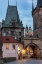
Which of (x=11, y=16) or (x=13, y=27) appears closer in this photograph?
(x=13, y=27)

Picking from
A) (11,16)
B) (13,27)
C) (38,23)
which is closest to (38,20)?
(38,23)

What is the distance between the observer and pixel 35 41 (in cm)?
6212

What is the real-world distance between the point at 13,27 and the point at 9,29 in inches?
60.0

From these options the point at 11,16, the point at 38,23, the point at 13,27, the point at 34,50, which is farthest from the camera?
the point at 11,16

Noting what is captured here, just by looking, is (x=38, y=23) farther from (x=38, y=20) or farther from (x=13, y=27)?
(x=13, y=27)

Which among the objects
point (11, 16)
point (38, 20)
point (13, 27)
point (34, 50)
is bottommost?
point (34, 50)

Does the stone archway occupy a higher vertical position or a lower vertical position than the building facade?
lower

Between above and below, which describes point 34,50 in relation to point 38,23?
below

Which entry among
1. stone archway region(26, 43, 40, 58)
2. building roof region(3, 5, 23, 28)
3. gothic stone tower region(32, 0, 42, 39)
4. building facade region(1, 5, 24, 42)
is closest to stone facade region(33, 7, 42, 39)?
gothic stone tower region(32, 0, 42, 39)

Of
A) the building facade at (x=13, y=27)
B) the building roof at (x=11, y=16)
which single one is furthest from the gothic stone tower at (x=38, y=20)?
the building roof at (x=11, y=16)

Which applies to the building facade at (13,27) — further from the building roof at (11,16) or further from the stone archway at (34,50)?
the stone archway at (34,50)

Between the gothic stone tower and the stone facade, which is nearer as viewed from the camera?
the stone facade

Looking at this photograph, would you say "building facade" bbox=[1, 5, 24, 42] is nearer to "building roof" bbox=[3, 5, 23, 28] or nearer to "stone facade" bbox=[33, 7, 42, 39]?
"building roof" bbox=[3, 5, 23, 28]

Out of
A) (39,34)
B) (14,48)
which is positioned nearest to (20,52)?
(14,48)
